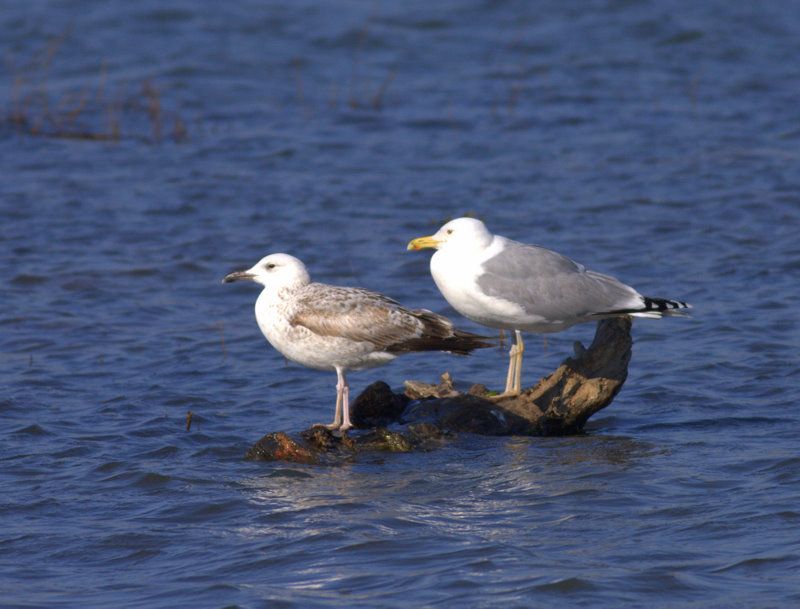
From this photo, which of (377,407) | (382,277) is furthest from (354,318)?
(382,277)

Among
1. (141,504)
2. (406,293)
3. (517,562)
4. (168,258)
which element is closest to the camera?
(517,562)

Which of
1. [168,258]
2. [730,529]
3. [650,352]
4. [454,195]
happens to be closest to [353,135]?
[454,195]

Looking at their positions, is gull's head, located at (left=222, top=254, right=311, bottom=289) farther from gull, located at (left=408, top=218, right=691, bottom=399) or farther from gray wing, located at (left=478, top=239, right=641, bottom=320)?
gray wing, located at (left=478, top=239, right=641, bottom=320)

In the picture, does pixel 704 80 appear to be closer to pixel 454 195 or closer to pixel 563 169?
pixel 563 169

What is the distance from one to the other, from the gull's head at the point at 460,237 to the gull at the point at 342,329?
1.51 feet

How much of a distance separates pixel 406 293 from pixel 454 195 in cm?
354

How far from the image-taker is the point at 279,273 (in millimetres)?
9102

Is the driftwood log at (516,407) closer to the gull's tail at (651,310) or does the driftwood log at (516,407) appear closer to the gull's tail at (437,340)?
the gull's tail at (651,310)

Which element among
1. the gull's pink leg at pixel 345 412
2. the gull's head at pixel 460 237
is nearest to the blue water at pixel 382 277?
the gull's pink leg at pixel 345 412

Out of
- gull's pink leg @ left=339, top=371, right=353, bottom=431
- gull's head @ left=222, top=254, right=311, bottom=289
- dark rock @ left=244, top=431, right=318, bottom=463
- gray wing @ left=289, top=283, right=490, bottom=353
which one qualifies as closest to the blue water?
dark rock @ left=244, top=431, right=318, bottom=463

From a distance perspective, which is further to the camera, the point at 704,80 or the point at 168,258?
the point at 704,80

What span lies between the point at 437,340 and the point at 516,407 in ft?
2.25

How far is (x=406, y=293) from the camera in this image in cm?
1285

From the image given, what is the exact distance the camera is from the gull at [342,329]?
869 centimetres
